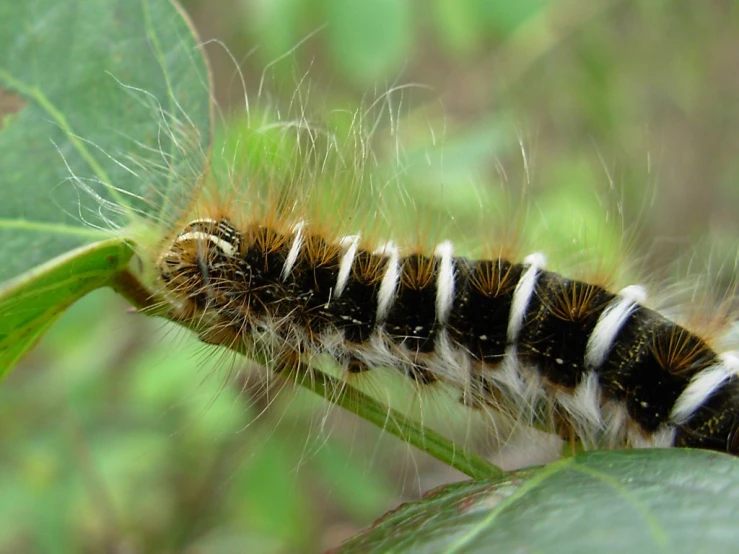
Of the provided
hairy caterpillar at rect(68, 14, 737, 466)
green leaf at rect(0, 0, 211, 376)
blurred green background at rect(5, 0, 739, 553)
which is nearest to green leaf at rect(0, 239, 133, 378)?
green leaf at rect(0, 0, 211, 376)

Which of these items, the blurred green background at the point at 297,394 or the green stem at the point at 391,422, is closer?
the green stem at the point at 391,422

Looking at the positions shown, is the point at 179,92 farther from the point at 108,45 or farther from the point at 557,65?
the point at 557,65

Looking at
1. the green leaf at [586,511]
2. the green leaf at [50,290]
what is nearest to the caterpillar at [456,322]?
the green leaf at [50,290]

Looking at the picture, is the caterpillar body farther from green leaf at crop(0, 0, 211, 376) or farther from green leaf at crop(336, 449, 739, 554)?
green leaf at crop(336, 449, 739, 554)

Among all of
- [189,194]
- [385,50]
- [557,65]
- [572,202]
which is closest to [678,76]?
[557,65]

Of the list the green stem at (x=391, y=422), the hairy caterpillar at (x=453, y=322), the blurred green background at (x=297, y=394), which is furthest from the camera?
the blurred green background at (x=297, y=394)

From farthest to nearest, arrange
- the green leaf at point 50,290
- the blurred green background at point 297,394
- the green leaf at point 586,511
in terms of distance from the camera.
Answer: the blurred green background at point 297,394 < the green leaf at point 50,290 < the green leaf at point 586,511

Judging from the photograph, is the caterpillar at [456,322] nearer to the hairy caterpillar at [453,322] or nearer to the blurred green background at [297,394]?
the hairy caterpillar at [453,322]

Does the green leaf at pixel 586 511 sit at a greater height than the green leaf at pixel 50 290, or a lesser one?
lesser
